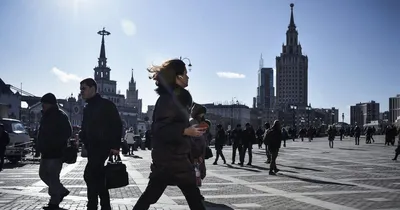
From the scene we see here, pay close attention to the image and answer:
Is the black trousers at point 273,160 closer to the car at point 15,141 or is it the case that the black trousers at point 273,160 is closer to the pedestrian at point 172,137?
the pedestrian at point 172,137

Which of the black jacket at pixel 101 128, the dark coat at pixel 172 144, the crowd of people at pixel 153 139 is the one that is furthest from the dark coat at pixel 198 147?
the black jacket at pixel 101 128

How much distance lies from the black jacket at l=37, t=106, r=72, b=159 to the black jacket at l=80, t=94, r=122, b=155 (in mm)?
1332

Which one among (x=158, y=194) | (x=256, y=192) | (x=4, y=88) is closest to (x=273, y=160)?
(x=256, y=192)

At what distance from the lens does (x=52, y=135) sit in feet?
25.1

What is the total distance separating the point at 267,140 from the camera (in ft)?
50.9

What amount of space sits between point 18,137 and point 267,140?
1168 cm

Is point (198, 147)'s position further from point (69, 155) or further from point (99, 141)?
point (69, 155)

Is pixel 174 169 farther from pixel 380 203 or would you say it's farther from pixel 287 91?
pixel 287 91

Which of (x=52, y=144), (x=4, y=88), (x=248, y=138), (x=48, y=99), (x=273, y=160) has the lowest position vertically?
(x=273, y=160)

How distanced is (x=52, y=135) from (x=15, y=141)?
13.9 meters

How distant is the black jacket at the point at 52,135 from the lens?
765 centimetres

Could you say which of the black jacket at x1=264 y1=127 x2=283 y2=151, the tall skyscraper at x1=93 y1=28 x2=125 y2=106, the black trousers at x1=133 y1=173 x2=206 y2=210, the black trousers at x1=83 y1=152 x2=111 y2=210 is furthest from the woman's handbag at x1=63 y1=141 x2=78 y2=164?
the tall skyscraper at x1=93 y1=28 x2=125 y2=106

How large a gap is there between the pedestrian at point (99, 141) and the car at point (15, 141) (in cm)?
1430

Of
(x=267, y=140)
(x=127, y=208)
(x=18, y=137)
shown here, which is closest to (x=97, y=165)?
(x=127, y=208)
